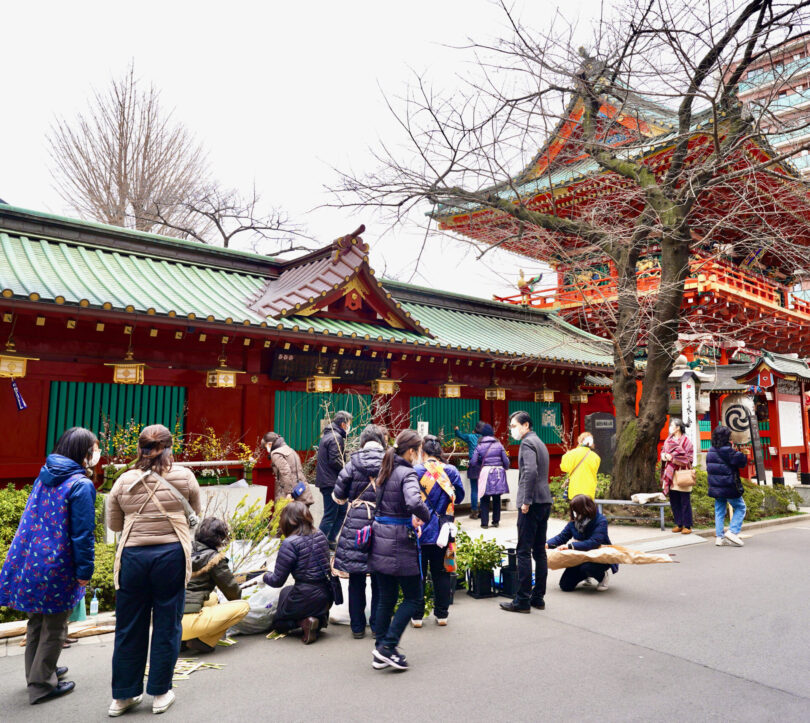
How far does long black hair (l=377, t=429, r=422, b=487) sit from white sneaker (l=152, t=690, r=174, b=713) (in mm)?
1972

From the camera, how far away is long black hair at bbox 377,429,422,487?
4574 mm

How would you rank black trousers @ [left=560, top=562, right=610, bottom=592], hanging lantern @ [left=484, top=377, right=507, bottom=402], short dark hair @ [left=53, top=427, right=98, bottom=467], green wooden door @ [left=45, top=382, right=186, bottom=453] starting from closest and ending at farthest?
short dark hair @ [left=53, top=427, right=98, bottom=467]
black trousers @ [left=560, top=562, right=610, bottom=592]
green wooden door @ [left=45, top=382, right=186, bottom=453]
hanging lantern @ [left=484, top=377, right=507, bottom=402]

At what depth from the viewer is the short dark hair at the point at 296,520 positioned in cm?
508

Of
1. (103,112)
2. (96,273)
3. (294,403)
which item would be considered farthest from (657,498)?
(103,112)

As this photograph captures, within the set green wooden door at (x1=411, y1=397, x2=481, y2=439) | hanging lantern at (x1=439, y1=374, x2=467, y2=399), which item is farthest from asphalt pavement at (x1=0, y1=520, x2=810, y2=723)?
hanging lantern at (x1=439, y1=374, x2=467, y2=399)

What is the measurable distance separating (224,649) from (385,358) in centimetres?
762

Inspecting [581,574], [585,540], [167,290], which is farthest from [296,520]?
[167,290]

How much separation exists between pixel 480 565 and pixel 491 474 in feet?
13.3

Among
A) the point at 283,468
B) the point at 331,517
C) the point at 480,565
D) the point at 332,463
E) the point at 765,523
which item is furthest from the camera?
the point at 765,523

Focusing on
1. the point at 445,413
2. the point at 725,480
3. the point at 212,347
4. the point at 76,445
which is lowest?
the point at 725,480

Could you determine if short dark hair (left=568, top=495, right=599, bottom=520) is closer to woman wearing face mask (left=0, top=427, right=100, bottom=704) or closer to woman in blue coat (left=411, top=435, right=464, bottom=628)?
woman in blue coat (left=411, top=435, right=464, bottom=628)

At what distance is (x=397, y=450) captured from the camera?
4750 mm

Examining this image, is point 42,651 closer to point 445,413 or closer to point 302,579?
point 302,579

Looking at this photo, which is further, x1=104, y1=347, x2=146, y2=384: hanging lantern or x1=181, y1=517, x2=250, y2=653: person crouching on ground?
x1=104, y1=347, x2=146, y2=384: hanging lantern
